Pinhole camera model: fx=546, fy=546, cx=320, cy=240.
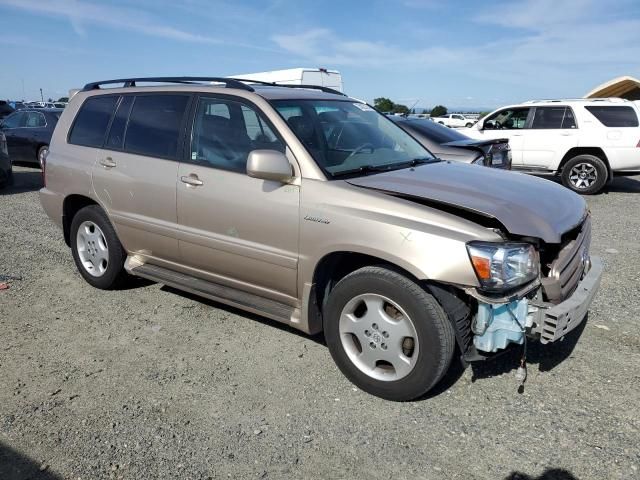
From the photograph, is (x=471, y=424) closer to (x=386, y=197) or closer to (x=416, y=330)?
(x=416, y=330)

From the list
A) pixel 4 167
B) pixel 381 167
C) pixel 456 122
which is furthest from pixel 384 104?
pixel 381 167

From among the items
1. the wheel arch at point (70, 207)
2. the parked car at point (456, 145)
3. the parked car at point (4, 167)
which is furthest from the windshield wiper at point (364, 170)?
the parked car at point (4, 167)

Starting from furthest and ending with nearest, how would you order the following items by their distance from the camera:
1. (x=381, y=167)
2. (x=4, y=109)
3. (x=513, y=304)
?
1. (x=4, y=109)
2. (x=381, y=167)
3. (x=513, y=304)

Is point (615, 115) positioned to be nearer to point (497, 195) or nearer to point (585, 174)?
point (585, 174)

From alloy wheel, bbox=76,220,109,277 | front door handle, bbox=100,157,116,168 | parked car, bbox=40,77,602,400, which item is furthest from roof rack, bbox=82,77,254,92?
alloy wheel, bbox=76,220,109,277

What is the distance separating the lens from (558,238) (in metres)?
3.07

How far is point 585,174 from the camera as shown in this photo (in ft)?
35.7

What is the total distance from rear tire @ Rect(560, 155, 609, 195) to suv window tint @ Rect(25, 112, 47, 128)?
38.2 feet

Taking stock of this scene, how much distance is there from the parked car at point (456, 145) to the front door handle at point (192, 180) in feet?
13.4

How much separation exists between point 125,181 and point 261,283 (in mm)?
1578

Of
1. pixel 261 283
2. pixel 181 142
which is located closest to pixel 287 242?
pixel 261 283

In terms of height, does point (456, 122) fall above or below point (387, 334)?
above

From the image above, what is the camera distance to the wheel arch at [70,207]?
5078mm

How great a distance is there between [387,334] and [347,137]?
1.60 meters
